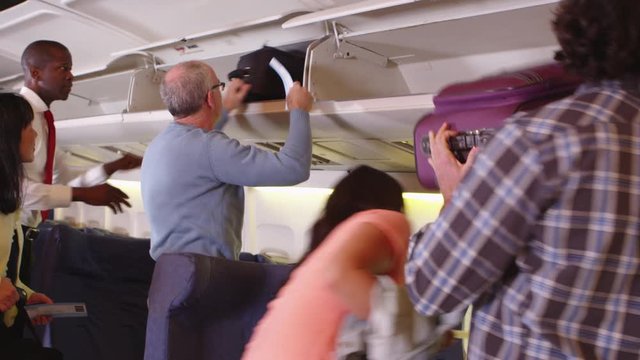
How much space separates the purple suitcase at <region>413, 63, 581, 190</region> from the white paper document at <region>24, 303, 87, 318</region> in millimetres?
1536

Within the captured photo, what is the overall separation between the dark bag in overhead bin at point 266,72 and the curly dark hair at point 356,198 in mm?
761

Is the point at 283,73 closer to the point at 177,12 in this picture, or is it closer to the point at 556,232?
the point at 177,12

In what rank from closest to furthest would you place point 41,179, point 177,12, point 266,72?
1. point 266,72
2. point 41,179
3. point 177,12

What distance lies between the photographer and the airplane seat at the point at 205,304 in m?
1.36

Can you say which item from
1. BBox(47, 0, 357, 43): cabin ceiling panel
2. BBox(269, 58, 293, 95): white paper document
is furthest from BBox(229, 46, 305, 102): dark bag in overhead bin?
BBox(47, 0, 357, 43): cabin ceiling panel

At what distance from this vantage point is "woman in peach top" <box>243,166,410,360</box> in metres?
0.98

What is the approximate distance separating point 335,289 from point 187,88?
1.17 metres

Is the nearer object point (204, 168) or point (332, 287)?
point (332, 287)

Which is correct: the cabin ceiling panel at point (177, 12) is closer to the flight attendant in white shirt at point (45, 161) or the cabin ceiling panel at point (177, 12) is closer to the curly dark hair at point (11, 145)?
the flight attendant in white shirt at point (45, 161)

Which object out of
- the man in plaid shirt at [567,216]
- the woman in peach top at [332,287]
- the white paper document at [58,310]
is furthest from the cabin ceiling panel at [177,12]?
the man in plaid shirt at [567,216]

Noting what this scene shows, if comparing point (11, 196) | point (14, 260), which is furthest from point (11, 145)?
point (14, 260)

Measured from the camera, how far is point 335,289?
97 cm

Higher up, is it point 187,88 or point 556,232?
point 187,88

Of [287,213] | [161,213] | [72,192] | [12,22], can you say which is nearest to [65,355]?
[72,192]
